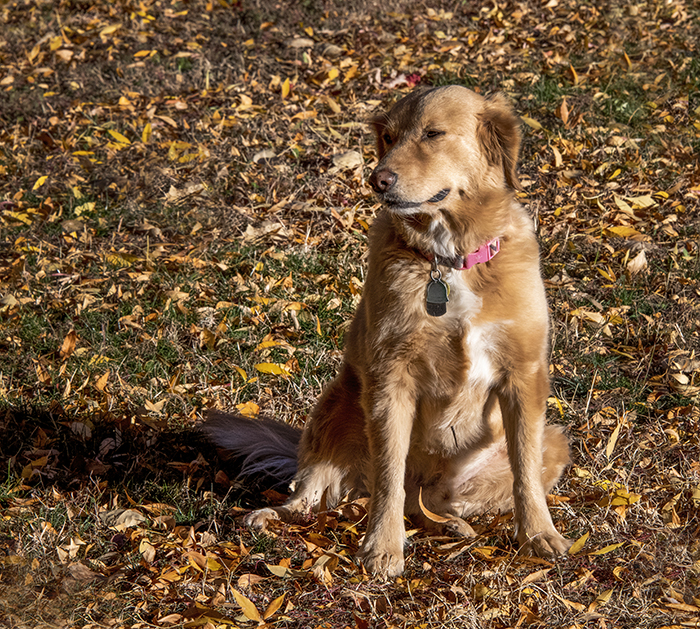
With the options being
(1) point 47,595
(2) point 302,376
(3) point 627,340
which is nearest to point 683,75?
(3) point 627,340

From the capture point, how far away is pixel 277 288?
4793 mm

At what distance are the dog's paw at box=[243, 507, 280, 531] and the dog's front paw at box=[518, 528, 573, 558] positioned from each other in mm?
1031

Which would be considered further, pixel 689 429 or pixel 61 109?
pixel 61 109

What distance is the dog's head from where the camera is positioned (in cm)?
278

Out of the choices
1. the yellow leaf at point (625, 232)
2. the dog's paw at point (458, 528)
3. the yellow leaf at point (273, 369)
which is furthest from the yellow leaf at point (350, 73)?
the dog's paw at point (458, 528)

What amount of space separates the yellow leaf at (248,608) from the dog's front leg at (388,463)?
1.51 feet

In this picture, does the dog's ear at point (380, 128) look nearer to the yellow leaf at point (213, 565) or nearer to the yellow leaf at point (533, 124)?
the yellow leaf at point (213, 565)

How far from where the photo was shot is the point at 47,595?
2.84 meters

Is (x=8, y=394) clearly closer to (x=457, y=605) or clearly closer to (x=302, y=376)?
(x=302, y=376)

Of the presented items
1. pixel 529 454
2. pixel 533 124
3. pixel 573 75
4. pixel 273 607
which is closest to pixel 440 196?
pixel 529 454

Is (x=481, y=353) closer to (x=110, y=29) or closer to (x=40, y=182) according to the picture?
(x=40, y=182)

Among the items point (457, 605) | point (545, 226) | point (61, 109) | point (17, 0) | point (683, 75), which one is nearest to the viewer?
point (457, 605)

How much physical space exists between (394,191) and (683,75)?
4.72m

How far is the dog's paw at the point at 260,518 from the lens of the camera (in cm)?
322
